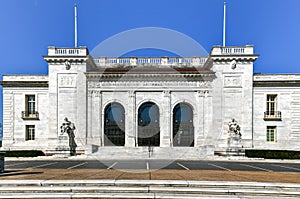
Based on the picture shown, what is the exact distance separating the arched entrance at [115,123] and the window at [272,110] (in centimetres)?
2042

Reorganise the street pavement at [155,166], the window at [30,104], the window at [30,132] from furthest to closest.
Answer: the window at [30,104], the window at [30,132], the street pavement at [155,166]

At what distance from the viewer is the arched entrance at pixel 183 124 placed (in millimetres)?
35594

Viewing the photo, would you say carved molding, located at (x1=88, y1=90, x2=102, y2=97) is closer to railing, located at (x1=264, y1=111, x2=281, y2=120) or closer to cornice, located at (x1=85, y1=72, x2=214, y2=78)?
cornice, located at (x1=85, y1=72, x2=214, y2=78)

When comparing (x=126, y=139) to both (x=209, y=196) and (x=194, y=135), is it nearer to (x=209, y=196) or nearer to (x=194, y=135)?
(x=194, y=135)

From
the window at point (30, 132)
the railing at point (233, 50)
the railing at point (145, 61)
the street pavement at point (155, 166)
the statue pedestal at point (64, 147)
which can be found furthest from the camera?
the railing at point (145, 61)

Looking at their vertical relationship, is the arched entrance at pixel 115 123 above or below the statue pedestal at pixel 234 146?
above

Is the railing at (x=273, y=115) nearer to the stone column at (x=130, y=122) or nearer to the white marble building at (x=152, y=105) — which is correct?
the white marble building at (x=152, y=105)

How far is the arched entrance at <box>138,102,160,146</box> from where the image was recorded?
35.5 m

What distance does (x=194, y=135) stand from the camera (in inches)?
1377

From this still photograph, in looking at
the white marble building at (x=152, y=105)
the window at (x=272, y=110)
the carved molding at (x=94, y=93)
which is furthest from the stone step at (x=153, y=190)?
the window at (x=272, y=110)

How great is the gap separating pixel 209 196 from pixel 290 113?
100 ft

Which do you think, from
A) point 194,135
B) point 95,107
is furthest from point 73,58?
point 194,135

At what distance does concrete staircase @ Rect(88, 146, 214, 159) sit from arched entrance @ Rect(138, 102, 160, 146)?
445 centimetres

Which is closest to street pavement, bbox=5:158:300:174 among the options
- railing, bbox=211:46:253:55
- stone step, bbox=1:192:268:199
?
stone step, bbox=1:192:268:199
